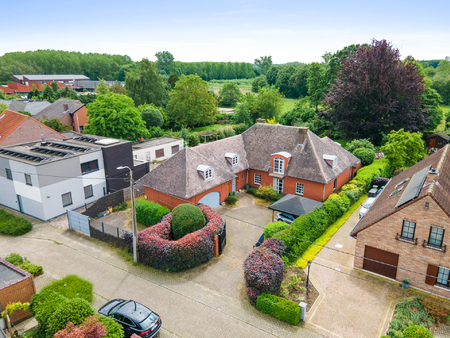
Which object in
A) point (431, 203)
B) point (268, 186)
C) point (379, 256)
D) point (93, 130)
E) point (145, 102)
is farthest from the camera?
point (145, 102)

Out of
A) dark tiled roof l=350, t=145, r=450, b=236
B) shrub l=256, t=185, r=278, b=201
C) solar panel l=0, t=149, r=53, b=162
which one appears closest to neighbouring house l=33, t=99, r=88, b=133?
solar panel l=0, t=149, r=53, b=162

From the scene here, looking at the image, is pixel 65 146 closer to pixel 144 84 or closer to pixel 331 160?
pixel 331 160

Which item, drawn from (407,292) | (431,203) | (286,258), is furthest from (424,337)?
(286,258)

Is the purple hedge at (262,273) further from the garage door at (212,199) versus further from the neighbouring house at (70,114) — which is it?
the neighbouring house at (70,114)

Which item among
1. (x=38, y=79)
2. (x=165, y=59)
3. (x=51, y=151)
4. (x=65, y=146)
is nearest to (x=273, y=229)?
(x=51, y=151)

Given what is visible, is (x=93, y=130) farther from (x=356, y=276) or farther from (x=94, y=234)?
(x=356, y=276)

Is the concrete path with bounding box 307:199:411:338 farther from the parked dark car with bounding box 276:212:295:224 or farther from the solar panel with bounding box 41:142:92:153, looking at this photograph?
the solar panel with bounding box 41:142:92:153
